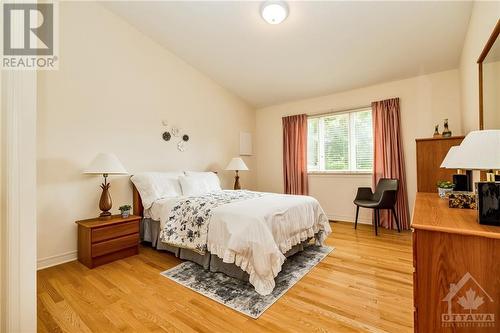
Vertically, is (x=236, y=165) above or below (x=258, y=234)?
above

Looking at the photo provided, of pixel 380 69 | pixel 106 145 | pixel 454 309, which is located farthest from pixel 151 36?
pixel 454 309

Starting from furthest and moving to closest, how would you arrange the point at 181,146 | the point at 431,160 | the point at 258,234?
the point at 181,146 < the point at 431,160 < the point at 258,234

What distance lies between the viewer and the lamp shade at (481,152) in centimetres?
100

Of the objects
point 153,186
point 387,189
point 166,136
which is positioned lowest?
point 387,189

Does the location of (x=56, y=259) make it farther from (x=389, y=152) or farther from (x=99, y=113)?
(x=389, y=152)

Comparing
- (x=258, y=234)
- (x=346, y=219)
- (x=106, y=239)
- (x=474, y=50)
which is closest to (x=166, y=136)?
(x=106, y=239)

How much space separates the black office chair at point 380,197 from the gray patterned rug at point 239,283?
126 centimetres

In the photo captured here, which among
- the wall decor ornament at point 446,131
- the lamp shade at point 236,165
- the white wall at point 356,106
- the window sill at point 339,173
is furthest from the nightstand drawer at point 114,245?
the wall decor ornament at point 446,131

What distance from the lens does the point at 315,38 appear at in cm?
317

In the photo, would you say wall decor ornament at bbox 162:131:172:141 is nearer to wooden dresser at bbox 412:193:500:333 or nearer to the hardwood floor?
the hardwood floor

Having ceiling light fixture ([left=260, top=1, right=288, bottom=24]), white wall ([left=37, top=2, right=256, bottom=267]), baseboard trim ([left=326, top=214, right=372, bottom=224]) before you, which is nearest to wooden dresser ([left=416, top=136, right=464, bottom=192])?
baseboard trim ([left=326, top=214, right=372, bottom=224])

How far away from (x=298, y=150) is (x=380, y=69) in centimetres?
196

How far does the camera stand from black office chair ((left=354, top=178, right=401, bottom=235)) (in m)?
3.44

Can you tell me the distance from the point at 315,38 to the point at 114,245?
3606mm
